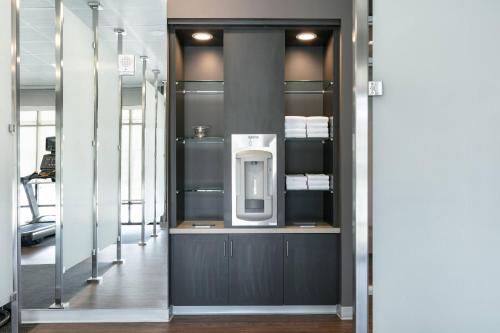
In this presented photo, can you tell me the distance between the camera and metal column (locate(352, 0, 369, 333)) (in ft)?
5.70

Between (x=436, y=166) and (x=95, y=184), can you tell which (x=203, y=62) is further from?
(x=436, y=166)

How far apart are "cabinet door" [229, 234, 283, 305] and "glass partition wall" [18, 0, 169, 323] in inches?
25.2

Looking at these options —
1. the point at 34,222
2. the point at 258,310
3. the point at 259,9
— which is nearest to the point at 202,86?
the point at 259,9

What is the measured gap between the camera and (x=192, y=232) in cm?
407

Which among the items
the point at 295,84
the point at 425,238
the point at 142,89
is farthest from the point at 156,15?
the point at 425,238

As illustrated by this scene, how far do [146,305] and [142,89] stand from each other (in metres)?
2.07

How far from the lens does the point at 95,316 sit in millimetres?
3979

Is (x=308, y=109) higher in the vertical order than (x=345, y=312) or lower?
higher

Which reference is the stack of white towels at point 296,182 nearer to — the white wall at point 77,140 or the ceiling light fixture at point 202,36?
the ceiling light fixture at point 202,36

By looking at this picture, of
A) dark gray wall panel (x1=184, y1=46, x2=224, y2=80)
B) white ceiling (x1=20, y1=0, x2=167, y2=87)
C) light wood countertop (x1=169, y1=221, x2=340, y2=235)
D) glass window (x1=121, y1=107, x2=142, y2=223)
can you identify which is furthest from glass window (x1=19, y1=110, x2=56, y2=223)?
light wood countertop (x1=169, y1=221, x2=340, y2=235)

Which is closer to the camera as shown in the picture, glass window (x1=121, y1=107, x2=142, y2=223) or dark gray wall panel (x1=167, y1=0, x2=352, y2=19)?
dark gray wall panel (x1=167, y1=0, x2=352, y2=19)

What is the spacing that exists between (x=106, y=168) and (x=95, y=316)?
5.06 feet

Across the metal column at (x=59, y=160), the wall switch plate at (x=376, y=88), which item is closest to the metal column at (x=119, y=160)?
the metal column at (x=59, y=160)

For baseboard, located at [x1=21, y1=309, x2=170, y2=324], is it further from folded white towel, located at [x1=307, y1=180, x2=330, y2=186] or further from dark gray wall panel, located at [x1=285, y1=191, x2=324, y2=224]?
folded white towel, located at [x1=307, y1=180, x2=330, y2=186]
